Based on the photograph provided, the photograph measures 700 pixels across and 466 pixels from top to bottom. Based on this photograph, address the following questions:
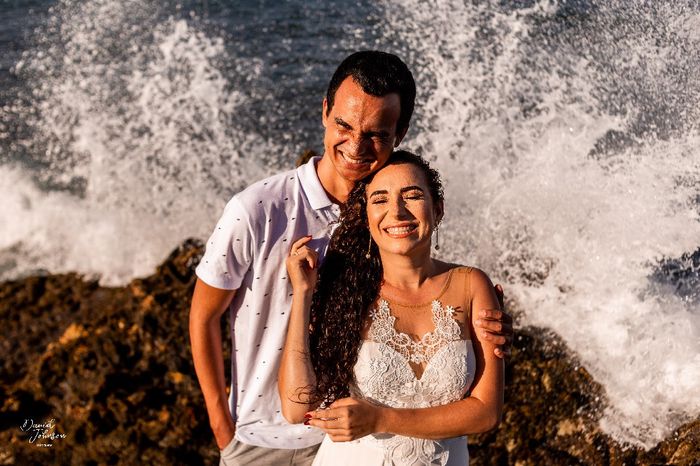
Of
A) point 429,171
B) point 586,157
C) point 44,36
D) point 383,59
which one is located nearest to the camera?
point 383,59

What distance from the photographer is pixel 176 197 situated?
789 cm

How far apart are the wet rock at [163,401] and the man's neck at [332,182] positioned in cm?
210

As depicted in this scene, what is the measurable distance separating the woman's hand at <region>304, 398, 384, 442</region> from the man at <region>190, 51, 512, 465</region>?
1.38ft

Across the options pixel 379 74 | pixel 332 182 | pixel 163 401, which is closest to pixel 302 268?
pixel 332 182

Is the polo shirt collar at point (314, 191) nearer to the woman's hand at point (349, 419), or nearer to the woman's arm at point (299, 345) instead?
the woman's arm at point (299, 345)

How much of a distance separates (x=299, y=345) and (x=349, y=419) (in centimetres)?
34

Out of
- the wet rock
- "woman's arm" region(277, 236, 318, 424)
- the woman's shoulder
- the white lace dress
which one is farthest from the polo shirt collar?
the wet rock

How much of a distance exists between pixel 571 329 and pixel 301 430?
255 cm

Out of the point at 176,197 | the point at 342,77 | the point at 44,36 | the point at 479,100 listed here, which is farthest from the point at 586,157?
the point at 44,36

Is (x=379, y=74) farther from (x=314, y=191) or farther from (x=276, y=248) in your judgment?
(x=276, y=248)

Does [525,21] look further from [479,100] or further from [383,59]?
[383,59]

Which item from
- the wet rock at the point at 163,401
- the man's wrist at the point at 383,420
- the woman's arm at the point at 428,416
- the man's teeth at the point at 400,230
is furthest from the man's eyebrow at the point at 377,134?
the wet rock at the point at 163,401

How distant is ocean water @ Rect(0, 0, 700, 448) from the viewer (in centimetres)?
547

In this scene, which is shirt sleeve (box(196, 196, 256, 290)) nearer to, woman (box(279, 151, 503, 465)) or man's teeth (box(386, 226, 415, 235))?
woman (box(279, 151, 503, 465))
